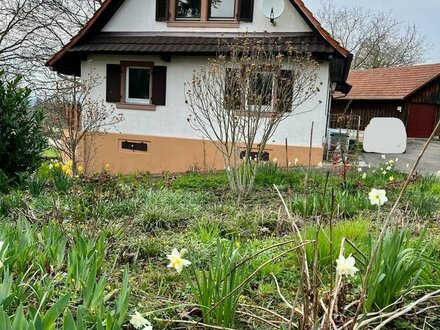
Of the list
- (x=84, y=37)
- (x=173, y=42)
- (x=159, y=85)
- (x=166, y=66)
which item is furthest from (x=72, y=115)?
(x=84, y=37)

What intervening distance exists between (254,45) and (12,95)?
4247 millimetres

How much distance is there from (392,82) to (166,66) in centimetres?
2398

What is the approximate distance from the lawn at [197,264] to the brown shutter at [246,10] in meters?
8.66

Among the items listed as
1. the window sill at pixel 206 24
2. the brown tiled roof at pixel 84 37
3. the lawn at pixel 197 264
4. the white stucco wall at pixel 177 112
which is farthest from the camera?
the brown tiled roof at pixel 84 37

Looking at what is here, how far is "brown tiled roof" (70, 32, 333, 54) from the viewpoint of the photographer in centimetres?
1205

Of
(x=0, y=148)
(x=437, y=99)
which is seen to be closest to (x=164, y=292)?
(x=0, y=148)

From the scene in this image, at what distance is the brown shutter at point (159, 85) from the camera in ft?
44.9

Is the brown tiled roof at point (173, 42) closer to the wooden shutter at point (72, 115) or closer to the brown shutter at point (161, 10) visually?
the brown shutter at point (161, 10)

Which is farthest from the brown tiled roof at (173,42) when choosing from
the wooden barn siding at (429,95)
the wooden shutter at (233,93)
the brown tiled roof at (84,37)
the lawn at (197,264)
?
the wooden barn siding at (429,95)

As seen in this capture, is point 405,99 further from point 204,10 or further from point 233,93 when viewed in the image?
point 233,93

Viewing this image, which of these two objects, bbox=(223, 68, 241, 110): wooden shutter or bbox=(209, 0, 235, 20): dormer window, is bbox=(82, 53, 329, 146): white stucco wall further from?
bbox=(223, 68, 241, 110): wooden shutter

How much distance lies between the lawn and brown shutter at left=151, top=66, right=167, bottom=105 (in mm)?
8496

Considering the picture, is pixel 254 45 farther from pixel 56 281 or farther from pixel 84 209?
pixel 56 281

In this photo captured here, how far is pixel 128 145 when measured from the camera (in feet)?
46.7
